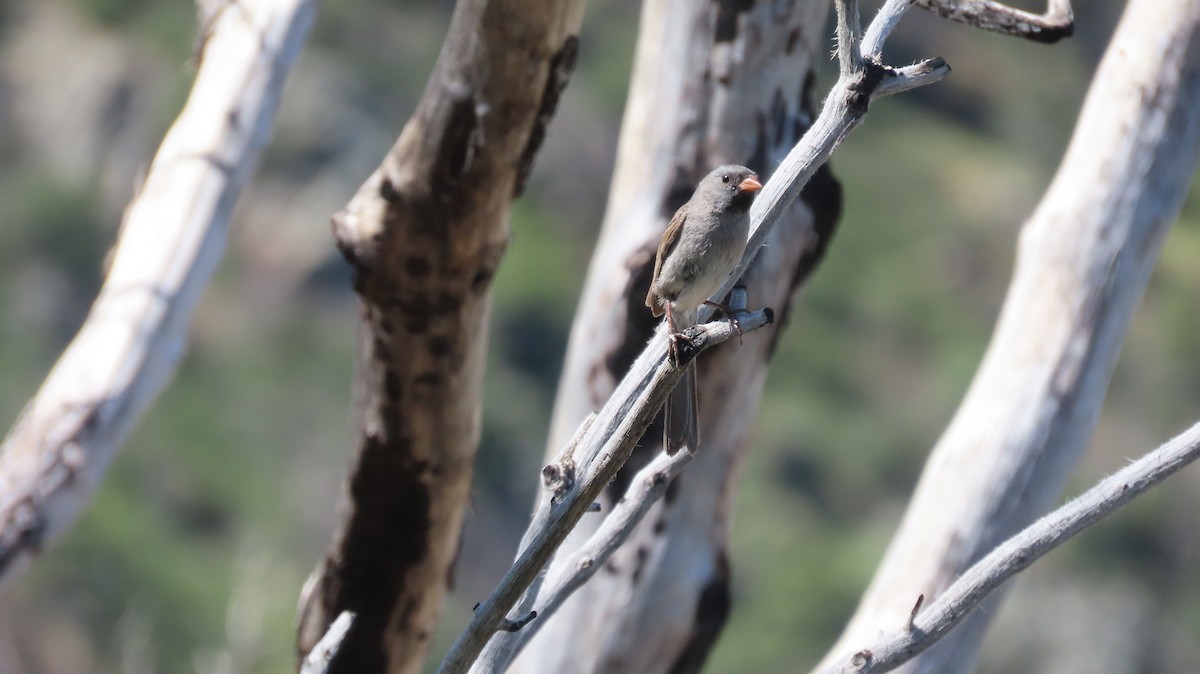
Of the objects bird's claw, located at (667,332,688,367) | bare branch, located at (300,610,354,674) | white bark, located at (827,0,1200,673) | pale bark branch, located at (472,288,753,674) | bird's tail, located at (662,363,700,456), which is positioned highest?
bird's claw, located at (667,332,688,367)

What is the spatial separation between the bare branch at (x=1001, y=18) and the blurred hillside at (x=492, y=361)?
1008 cm

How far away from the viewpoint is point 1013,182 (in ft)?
59.7

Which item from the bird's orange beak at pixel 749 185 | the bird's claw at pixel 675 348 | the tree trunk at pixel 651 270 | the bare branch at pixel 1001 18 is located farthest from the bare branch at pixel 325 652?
the bare branch at pixel 1001 18

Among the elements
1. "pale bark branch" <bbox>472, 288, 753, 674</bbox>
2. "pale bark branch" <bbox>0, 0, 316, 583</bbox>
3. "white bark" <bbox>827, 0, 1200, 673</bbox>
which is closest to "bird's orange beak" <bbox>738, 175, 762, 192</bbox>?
"pale bark branch" <bbox>472, 288, 753, 674</bbox>

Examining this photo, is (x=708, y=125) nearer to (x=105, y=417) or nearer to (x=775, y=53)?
(x=775, y=53)

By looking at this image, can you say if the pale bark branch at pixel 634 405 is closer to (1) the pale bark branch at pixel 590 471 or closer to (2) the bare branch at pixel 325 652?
(1) the pale bark branch at pixel 590 471

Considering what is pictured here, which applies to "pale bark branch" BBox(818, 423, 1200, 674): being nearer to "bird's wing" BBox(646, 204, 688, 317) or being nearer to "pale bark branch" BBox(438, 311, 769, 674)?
"pale bark branch" BBox(438, 311, 769, 674)

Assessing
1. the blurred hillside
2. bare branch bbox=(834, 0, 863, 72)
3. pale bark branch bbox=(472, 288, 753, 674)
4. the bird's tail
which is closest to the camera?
bare branch bbox=(834, 0, 863, 72)

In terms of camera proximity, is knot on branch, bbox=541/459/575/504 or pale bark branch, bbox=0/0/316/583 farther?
pale bark branch, bbox=0/0/316/583

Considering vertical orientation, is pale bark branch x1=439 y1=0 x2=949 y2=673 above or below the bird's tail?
above

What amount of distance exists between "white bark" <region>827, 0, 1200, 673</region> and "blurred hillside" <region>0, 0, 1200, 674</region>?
8925 mm

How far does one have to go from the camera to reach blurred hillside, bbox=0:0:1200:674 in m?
13.1

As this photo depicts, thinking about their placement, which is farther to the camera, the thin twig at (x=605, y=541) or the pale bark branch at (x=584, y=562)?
the thin twig at (x=605, y=541)

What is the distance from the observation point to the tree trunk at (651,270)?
389 centimetres
